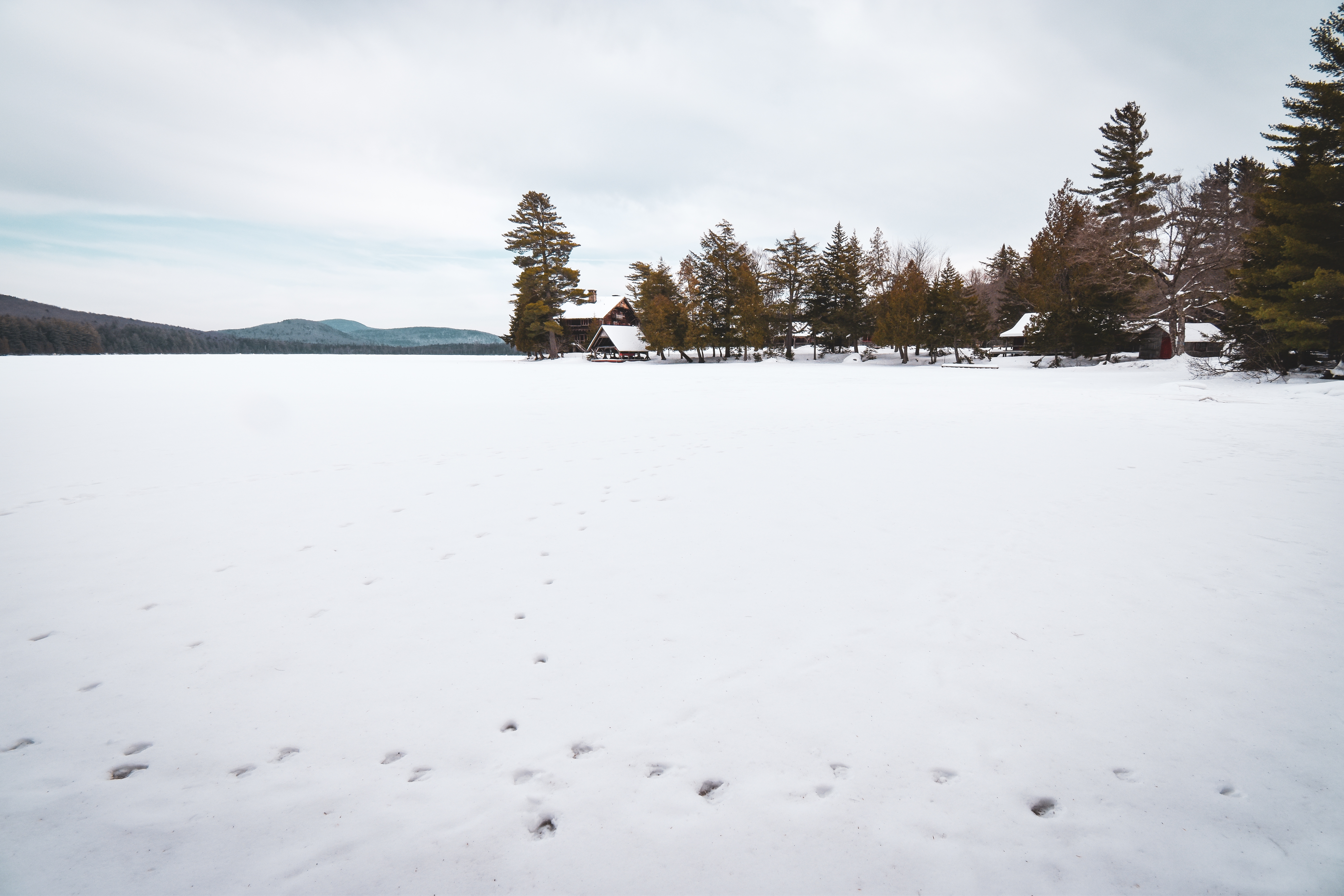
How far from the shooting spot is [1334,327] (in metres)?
16.1

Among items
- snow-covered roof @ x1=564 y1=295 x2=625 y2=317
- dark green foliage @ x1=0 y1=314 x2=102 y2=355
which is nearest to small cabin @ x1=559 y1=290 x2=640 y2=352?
snow-covered roof @ x1=564 y1=295 x2=625 y2=317

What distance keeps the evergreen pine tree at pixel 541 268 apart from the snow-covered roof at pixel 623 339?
6054 mm

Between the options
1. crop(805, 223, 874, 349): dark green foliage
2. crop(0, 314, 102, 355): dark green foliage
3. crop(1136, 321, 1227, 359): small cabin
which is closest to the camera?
crop(1136, 321, 1227, 359): small cabin

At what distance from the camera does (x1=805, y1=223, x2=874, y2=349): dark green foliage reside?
4756 cm

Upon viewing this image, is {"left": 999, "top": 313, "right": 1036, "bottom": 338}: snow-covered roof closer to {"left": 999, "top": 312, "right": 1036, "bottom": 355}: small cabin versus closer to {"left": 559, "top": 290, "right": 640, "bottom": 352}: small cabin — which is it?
{"left": 999, "top": 312, "right": 1036, "bottom": 355}: small cabin

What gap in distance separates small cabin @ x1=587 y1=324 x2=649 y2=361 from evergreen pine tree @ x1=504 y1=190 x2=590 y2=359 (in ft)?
20.5

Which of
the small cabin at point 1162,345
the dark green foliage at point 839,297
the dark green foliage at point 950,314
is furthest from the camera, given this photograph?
the dark green foliage at point 839,297

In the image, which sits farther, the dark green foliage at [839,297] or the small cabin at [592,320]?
the small cabin at [592,320]

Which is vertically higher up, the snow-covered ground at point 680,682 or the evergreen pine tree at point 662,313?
the evergreen pine tree at point 662,313

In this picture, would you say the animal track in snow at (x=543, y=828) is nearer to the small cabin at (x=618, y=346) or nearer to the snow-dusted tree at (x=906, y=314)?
the snow-dusted tree at (x=906, y=314)

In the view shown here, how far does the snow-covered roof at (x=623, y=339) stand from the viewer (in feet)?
189

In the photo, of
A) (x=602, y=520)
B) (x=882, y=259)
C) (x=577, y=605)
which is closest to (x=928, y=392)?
(x=602, y=520)

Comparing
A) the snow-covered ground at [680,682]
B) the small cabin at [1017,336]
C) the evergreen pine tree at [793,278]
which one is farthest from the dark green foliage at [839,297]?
the snow-covered ground at [680,682]

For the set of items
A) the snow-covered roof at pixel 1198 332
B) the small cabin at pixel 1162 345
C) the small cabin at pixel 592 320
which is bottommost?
the small cabin at pixel 1162 345
